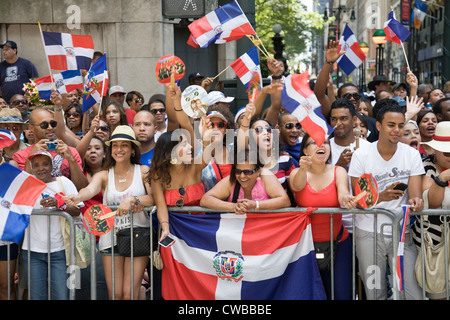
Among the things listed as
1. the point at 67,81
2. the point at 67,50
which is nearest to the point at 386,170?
the point at 67,81

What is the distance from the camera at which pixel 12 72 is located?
11.8m

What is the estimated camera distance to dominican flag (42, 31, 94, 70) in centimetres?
760

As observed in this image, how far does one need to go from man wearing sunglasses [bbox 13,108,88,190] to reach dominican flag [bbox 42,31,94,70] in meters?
1.19

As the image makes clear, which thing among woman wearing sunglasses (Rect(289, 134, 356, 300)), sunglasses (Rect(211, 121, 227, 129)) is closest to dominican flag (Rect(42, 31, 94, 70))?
sunglasses (Rect(211, 121, 227, 129))

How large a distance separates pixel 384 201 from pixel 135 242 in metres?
2.24

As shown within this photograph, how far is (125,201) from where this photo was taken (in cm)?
538

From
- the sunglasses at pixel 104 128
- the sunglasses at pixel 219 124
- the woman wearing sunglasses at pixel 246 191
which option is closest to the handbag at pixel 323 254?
the woman wearing sunglasses at pixel 246 191

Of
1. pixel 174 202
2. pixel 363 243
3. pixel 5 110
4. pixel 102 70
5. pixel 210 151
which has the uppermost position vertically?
pixel 102 70

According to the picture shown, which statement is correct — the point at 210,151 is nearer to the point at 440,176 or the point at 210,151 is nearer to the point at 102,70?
the point at 440,176

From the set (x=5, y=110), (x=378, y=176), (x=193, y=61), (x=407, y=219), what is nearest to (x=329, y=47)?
(x=378, y=176)
